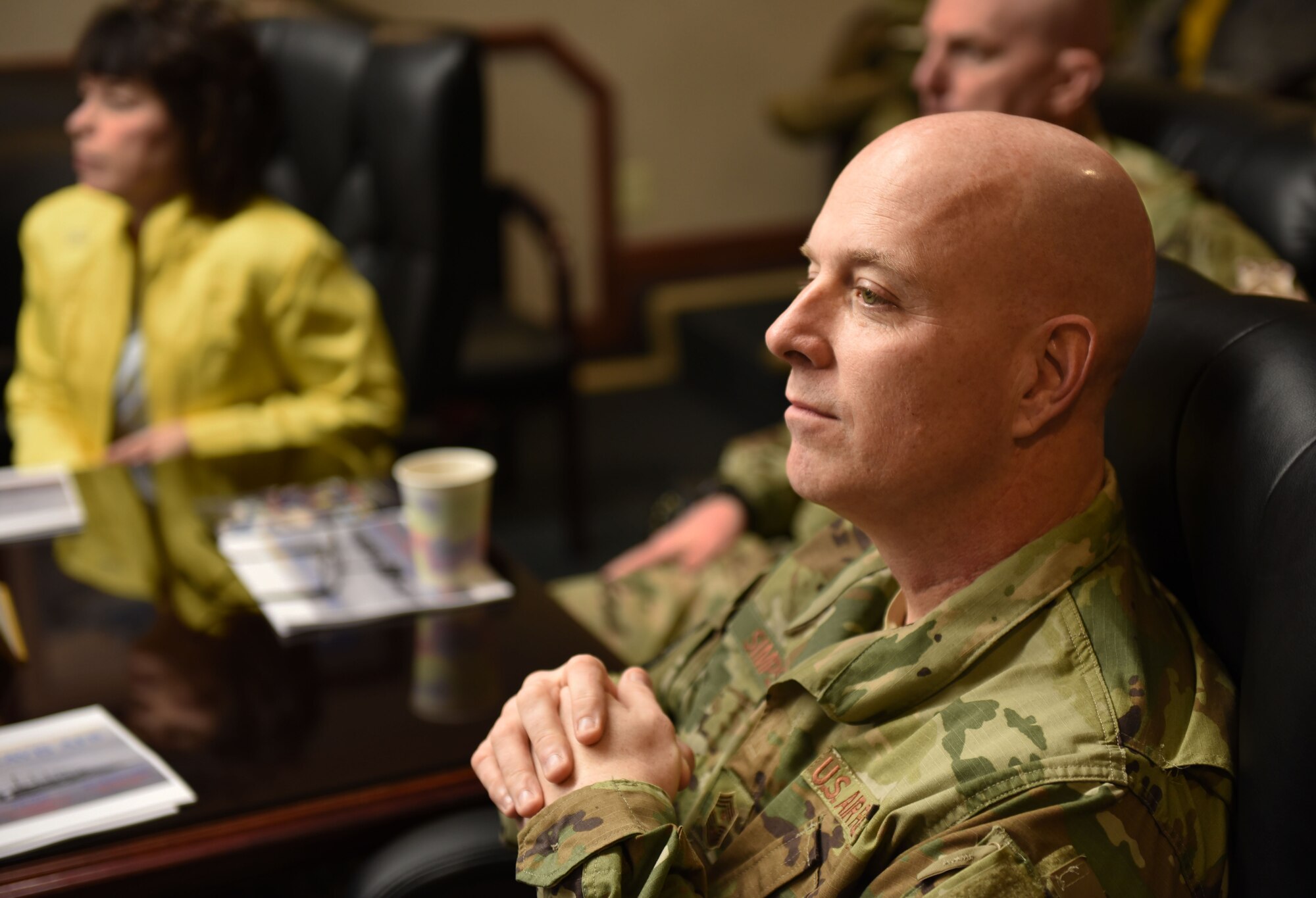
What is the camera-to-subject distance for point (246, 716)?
112 centimetres

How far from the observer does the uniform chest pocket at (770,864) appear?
2.72ft

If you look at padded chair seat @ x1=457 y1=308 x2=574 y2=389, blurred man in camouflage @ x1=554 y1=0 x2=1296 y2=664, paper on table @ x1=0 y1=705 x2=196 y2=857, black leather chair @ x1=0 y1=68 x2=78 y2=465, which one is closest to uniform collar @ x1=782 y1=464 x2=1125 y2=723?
paper on table @ x1=0 y1=705 x2=196 y2=857

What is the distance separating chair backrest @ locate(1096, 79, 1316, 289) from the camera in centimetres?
179

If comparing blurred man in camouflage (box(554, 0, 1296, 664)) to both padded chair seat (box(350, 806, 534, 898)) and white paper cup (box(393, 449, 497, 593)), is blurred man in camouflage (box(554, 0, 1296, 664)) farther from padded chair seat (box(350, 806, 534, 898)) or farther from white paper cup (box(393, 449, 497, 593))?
padded chair seat (box(350, 806, 534, 898))

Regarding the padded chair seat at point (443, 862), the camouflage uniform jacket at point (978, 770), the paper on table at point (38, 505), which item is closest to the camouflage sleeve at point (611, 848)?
the camouflage uniform jacket at point (978, 770)

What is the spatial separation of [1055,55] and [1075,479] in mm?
1174

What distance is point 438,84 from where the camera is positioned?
2.22 m

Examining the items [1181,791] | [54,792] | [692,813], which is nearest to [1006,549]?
[1181,791]

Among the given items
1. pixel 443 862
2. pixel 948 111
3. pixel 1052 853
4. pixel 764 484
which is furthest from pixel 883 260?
pixel 764 484

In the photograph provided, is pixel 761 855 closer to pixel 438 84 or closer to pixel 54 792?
pixel 54 792

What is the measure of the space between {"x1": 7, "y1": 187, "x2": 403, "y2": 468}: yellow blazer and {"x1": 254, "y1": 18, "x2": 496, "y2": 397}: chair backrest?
1.05 ft

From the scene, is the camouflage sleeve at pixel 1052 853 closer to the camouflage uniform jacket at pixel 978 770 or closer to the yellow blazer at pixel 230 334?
the camouflage uniform jacket at pixel 978 770

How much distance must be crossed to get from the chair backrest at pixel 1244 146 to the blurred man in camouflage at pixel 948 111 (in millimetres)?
51

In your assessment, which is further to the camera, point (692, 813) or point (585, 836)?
point (692, 813)
